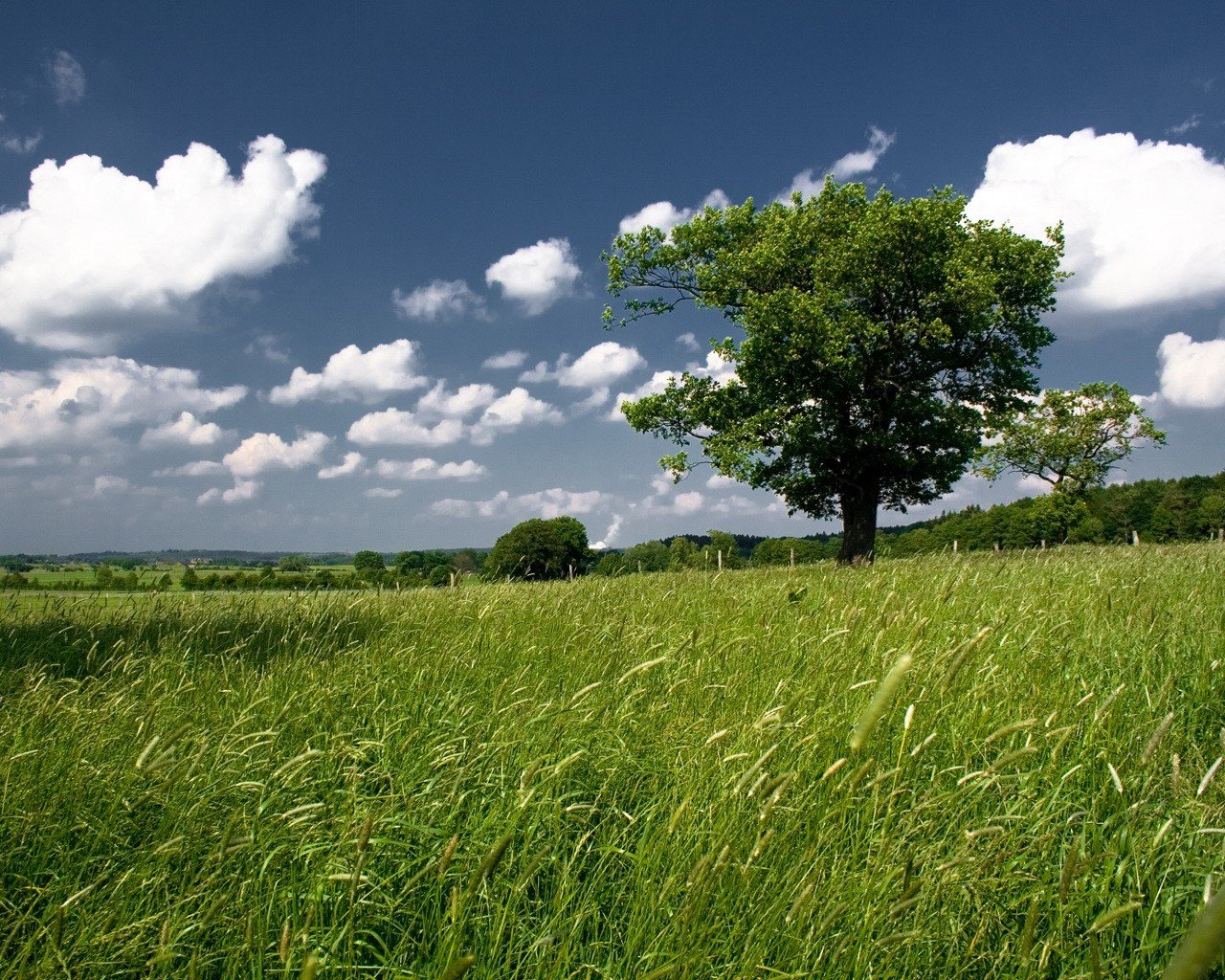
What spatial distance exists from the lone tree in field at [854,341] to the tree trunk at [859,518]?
4cm

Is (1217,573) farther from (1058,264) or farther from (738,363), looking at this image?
(1058,264)

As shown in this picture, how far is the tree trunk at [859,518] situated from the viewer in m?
23.3

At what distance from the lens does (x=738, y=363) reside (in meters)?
22.2

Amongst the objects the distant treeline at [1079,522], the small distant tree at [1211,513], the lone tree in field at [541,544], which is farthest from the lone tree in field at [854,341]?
the small distant tree at [1211,513]

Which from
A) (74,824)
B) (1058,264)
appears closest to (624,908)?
(74,824)

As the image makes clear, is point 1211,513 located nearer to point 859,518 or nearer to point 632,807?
point 859,518

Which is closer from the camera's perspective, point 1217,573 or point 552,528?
point 1217,573

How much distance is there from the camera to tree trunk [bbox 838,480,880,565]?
23.3 metres

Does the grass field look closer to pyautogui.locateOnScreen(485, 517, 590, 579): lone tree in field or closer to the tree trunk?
the tree trunk

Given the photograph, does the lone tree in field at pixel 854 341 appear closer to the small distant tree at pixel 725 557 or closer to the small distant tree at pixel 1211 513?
the small distant tree at pixel 725 557

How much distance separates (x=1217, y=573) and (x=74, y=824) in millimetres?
10377

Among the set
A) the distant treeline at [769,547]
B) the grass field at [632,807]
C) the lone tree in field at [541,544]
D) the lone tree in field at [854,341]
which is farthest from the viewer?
the lone tree in field at [541,544]

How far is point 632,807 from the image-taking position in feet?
10.9

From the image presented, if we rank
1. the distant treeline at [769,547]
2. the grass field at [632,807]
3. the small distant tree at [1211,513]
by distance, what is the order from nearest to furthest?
the grass field at [632,807], the distant treeline at [769,547], the small distant tree at [1211,513]
